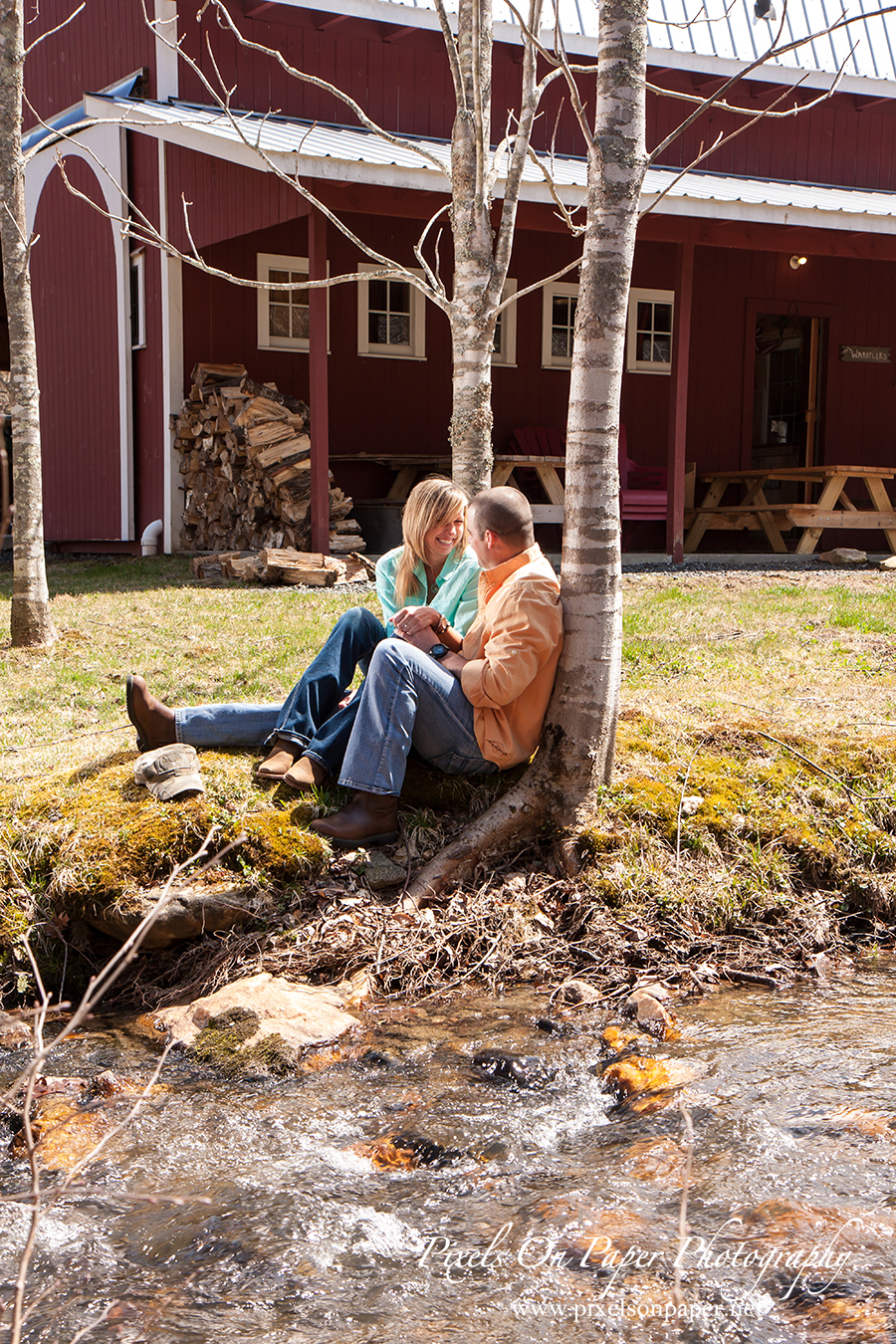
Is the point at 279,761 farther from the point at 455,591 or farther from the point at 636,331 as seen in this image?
the point at 636,331

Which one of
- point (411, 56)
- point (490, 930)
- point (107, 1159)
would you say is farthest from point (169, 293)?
point (107, 1159)

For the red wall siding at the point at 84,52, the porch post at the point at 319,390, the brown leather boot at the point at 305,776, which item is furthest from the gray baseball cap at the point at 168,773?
the red wall siding at the point at 84,52

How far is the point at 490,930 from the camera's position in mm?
3770

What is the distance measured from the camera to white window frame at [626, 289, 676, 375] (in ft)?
45.7

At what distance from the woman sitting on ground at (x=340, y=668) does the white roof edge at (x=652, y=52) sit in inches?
347

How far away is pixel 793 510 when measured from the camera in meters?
11.9

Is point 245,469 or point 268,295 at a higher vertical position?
point 268,295

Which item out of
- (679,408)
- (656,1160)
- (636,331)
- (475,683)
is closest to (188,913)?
→ (475,683)

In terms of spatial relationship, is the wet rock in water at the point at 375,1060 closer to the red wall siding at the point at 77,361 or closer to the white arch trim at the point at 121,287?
the white arch trim at the point at 121,287

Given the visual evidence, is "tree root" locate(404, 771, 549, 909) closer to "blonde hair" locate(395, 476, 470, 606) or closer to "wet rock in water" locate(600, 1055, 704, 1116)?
"blonde hair" locate(395, 476, 470, 606)

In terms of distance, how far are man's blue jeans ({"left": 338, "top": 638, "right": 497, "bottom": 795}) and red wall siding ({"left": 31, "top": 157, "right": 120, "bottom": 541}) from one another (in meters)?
9.59

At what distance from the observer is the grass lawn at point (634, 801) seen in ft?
12.4

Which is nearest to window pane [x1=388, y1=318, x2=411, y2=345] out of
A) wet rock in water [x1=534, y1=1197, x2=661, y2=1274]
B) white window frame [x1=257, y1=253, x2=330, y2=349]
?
white window frame [x1=257, y1=253, x2=330, y2=349]

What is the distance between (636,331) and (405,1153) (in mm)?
12627
